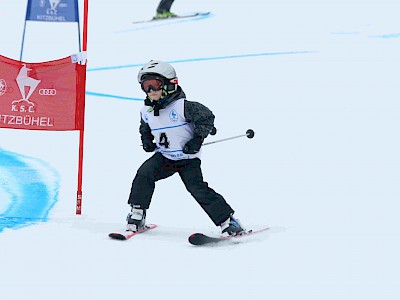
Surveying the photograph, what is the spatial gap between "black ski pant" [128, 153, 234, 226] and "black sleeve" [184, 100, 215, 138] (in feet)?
0.78

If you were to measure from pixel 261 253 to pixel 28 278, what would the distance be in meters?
1.34

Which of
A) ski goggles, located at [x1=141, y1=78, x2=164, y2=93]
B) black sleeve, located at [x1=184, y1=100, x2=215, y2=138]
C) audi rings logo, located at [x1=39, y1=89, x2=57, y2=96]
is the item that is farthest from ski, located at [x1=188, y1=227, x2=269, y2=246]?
audi rings logo, located at [x1=39, y1=89, x2=57, y2=96]

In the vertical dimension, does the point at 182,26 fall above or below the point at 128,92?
above

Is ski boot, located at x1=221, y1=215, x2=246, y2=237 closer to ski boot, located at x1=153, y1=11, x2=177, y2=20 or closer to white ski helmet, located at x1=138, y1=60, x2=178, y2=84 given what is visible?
white ski helmet, located at x1=138, y1=60, x2=178, y2=84

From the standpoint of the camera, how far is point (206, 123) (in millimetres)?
4914

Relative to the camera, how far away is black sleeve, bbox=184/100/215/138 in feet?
16.1

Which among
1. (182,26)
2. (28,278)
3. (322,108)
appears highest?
(182,26)

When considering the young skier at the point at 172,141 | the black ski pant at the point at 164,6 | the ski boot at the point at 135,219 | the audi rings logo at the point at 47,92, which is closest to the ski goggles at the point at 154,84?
the young skier at the point at 172,141

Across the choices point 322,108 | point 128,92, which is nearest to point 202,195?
point 322,108

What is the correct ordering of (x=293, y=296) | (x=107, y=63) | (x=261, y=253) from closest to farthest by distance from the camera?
(x=293, y=296), (x=261, y=253), (x=107, y=63)

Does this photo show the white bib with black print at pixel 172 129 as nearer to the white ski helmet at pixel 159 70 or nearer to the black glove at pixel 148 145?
the black glove at pixel 148 145

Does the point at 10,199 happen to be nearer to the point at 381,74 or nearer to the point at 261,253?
the point at 261,253

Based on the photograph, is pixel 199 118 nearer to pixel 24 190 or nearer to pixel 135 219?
pixel 135 219

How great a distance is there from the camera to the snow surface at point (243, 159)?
4.12m
